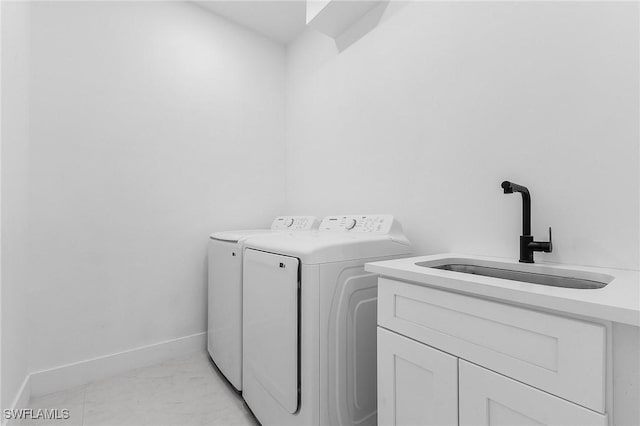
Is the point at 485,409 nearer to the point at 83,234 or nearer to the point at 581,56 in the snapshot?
the point at 581,56

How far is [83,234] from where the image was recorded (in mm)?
1837

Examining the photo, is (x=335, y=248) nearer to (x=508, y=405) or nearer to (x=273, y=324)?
(x=273, y=324)

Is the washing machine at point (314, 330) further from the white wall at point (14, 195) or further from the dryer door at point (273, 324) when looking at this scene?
the white wall at point (14, 195)

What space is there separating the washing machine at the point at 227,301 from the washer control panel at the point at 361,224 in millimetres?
210

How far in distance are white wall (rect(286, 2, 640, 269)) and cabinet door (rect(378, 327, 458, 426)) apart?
647 millimetres

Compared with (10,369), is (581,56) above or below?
above

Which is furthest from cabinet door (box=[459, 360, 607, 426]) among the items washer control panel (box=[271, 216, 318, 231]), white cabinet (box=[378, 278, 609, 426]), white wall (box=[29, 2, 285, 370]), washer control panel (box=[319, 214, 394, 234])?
white wall (box=[29, 2, 285, 370])

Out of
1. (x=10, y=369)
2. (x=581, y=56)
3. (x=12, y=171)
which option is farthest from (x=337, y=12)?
(x=10, y=369)

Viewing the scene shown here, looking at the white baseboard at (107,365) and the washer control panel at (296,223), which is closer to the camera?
the white baseboard at (107,365)

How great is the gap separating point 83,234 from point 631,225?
2591mm

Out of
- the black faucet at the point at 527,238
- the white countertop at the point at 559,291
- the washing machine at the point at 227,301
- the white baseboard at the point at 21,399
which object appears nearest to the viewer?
the white countertop at the point at 559,291

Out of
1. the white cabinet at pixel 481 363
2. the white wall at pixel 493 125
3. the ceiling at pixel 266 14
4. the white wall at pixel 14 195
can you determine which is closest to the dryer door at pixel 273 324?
the white cabinet at pixel 481 363

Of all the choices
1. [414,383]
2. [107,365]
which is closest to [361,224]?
[414,383]

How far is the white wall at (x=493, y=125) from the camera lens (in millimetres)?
1023
